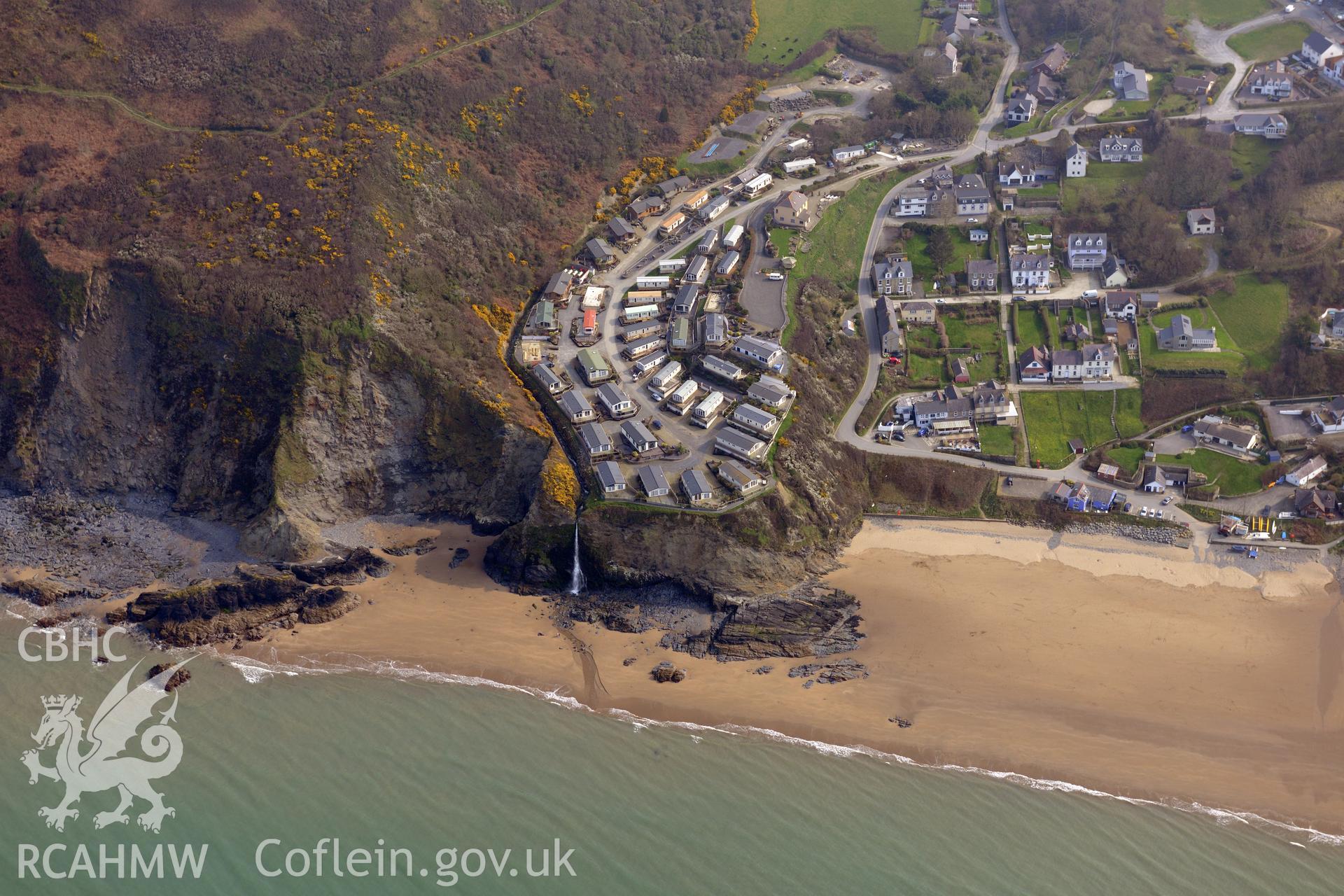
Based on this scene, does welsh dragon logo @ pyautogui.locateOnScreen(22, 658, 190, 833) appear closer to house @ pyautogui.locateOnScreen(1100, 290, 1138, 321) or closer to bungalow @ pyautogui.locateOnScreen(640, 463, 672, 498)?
bungalow @ pyautogui.locateOnScreen(640, 463, 672, 498)

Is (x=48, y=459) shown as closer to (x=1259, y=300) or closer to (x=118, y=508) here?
(x=118, y=508)

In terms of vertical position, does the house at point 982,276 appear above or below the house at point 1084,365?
above

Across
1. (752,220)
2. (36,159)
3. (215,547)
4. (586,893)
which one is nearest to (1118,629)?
(586,893)

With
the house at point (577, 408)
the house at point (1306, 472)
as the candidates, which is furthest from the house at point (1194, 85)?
the house at point (577, 408)

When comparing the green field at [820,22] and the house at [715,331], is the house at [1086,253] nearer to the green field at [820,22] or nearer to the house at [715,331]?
the house at [715,331]

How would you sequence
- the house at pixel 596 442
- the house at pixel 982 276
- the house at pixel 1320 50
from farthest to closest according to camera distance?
the house at pixel 1320 50 < the house at pixel 982 276 < the house at pixel 596 442

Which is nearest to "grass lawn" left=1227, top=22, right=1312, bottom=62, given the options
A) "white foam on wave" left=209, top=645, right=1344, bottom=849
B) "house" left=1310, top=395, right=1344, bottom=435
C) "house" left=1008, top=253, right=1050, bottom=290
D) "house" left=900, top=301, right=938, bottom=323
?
"house" left=1008, top=253, right=1050, bottom=290

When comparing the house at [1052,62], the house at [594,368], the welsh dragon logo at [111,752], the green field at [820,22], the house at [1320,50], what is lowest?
the welsh dragon logo at [111,752]
